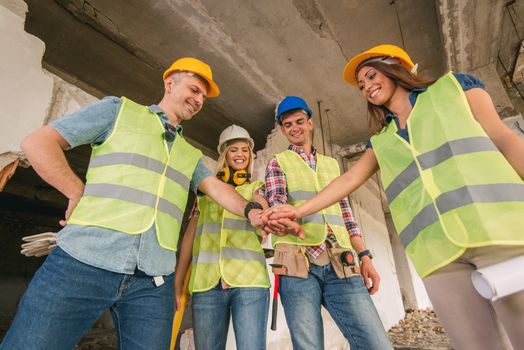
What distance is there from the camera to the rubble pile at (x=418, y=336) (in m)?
4.69

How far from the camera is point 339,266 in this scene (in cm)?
172

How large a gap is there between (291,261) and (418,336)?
5.60m

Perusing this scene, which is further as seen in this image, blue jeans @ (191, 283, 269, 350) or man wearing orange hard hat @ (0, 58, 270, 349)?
blue jeans @ (191, 283, 269, 350)

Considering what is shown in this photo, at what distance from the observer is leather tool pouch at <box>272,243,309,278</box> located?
1650mm

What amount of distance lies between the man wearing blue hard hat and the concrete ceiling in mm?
2200

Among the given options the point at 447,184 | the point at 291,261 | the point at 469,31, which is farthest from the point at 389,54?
the point at 469,31

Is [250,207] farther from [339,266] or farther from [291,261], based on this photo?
[339,266]

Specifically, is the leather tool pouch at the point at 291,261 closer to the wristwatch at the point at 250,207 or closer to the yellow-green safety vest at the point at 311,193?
the yellow-green safety vest at the point at 311,193

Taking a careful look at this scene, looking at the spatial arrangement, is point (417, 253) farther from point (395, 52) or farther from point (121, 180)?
point (121, 180)

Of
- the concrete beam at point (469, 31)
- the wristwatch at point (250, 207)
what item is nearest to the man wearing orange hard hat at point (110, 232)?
the wristwatch at point (250, 207)

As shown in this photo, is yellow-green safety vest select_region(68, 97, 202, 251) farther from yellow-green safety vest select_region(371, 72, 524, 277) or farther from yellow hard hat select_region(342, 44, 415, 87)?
yellow hard hat select_region(342, 44, 415, 87)

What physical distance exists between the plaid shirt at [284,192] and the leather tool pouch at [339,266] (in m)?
0.05

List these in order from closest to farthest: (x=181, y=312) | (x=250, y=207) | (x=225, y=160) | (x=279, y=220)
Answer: (x=279, y=220), (x=250, y=207), (x=181, y=312), (x=225, y=160)

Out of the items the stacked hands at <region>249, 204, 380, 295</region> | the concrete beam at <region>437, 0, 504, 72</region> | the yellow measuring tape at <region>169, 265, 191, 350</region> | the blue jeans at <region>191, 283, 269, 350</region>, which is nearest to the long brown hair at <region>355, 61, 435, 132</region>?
the stacked hands at <region>249, 204, 380, 295</region>
